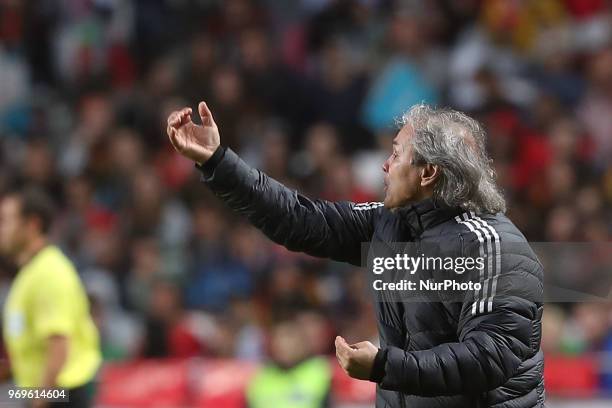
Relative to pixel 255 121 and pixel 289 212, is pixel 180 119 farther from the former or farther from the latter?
pixel 255 121

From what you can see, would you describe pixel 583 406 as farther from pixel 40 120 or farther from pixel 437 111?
pixel 40 120

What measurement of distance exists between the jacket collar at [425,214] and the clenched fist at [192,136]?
22.8 inches

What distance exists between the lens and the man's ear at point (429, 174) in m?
3.33

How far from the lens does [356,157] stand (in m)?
8.45

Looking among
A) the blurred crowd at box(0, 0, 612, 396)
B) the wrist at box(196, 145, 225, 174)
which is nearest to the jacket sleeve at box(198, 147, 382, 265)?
the wrist at box(196, 145, 225, 174)

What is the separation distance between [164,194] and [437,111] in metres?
5.27

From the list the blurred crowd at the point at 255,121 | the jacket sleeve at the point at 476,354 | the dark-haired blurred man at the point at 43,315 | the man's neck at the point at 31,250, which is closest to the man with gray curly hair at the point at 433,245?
the jacket sleeve at the point at 476,354

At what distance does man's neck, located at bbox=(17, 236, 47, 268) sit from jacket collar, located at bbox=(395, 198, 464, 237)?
218 centimetres

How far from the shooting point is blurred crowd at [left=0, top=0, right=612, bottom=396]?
766 centimetres

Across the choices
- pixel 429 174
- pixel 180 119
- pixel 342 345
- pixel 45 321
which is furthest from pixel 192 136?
pixel 45 321

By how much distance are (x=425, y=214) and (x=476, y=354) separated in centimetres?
50

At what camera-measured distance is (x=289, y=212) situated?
11.6 feet

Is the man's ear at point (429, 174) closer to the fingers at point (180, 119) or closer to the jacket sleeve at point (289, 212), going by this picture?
the jacket sleeve at point (289, 212)

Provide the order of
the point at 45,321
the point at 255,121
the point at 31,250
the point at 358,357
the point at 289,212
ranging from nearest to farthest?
the point at 358,357 < the point at 289,212 < the point at 45,321 < the point at 31,250 < the point at 255,121
